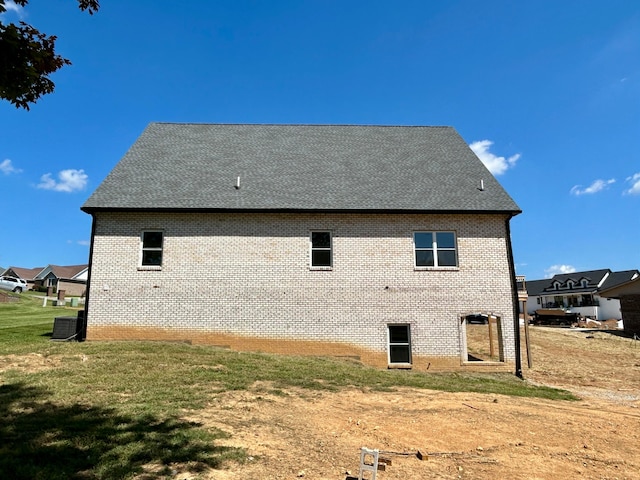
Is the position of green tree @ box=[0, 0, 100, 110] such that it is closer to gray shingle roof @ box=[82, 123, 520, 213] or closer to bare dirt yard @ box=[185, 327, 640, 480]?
bare dirt yard @ box=[185, 327, 640, 480]

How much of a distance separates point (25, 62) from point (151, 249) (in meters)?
10.3

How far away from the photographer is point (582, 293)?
57.6 meters

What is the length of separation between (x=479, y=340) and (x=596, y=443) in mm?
15084

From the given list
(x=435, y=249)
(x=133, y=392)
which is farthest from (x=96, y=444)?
(x=435, y=249)

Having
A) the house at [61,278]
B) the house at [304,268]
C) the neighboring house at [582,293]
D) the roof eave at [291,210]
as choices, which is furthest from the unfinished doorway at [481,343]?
the house at [61,278]

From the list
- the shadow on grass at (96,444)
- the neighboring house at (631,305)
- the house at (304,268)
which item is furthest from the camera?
the neighboring house at (631,305)

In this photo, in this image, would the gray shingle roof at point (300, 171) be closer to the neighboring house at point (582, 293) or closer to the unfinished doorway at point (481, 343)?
the unfinished doorway at point (481, 343)

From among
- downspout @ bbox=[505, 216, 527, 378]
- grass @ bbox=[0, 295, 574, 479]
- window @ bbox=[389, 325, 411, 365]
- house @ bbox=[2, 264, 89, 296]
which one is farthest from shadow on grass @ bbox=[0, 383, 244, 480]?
house @ bbox=[2, 264, 89, 296]

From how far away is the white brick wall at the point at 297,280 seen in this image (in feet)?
47.2

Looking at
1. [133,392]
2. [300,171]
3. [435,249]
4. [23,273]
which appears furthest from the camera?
[23,273]

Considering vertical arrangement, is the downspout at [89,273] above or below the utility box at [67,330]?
above

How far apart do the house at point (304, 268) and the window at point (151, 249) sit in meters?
0.04

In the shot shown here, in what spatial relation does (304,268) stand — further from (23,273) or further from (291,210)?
(23,273)

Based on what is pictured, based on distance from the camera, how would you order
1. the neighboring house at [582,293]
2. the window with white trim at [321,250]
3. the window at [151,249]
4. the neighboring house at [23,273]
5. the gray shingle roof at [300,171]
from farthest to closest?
the neighboring house at [23,273], the neighboring house at [582,293], the gray shingle roof at [300,171], the window with white trim at [321,250], the window at [151,249]
